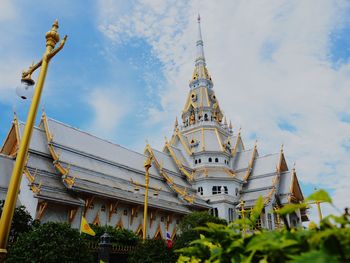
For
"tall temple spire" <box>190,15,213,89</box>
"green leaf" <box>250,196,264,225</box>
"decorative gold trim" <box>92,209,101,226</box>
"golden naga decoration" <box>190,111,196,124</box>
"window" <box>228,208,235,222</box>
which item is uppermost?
"tall temple spire" <box>190,15,213,89</box>

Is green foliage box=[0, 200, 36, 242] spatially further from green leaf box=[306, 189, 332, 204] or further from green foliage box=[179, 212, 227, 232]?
green leaf box=[306, 189, 332, 204]

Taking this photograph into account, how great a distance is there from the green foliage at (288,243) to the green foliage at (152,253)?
35.4ft

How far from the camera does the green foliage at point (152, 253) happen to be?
12239 mm

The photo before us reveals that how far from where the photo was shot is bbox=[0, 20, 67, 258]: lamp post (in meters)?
4.81

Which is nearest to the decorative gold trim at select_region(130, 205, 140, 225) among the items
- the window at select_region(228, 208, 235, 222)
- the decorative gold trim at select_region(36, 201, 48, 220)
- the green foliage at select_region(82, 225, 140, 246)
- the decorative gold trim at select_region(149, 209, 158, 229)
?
the decorative gold trim at select_region(149, 209, 158, 229)

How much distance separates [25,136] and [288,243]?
501cm

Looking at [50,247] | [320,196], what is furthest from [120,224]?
[320,196]

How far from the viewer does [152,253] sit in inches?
483

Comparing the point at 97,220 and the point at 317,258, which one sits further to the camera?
the point at 97,220

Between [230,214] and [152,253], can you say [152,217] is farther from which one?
[152,253]

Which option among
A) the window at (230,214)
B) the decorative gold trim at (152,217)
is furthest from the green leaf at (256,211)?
the window at (230,214)

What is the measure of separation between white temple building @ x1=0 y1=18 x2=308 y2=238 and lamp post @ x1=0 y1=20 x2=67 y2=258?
843 cm

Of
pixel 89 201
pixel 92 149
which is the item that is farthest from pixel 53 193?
pixel 92 149

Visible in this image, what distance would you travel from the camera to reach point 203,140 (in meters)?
39.8
